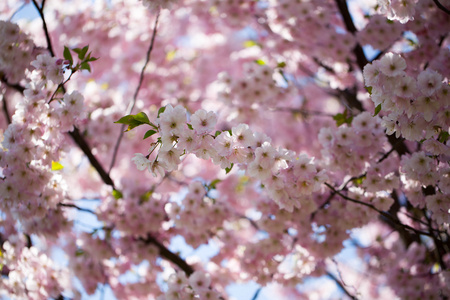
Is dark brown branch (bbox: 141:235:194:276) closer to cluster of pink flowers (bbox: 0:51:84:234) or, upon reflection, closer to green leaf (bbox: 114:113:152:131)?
cluster of pink flowers (bbox: 0:51:84:234)

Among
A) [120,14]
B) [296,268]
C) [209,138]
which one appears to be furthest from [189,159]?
[209,138]

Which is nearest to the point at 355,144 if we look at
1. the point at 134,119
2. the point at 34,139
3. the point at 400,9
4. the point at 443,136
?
the point at 443,136

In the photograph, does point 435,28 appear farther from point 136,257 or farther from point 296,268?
point 136,257

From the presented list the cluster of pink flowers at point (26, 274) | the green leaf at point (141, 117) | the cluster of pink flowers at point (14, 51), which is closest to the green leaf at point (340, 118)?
the green leaf at point (141, 117)

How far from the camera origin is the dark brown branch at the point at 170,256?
3.45m

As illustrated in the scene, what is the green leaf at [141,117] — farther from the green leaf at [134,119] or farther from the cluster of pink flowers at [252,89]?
the cluster of pink flowers at [252,89]

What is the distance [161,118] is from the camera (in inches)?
79.7

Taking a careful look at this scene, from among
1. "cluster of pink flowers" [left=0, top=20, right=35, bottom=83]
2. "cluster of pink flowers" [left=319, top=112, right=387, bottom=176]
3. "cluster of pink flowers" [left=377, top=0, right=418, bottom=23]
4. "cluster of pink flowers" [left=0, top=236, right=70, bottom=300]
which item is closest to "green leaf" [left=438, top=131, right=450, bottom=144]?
"cluster of pink flowers" [left=319, top=112, right=387, bottom=176]

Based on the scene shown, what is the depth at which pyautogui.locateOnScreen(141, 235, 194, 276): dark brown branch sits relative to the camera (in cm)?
345

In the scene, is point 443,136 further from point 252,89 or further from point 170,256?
point 170,256

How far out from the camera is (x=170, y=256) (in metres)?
3.51

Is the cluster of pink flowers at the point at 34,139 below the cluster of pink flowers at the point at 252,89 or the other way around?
the other way around

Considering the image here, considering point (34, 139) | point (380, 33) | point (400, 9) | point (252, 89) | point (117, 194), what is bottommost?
point (117, 194)

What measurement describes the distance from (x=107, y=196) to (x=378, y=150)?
7.51ft
